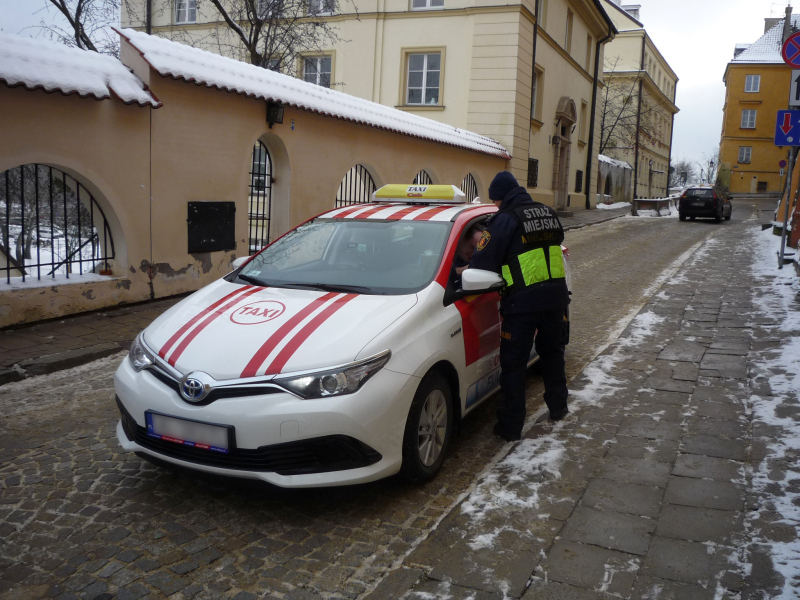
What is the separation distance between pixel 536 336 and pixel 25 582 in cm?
334

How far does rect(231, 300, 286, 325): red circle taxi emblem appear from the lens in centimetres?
387

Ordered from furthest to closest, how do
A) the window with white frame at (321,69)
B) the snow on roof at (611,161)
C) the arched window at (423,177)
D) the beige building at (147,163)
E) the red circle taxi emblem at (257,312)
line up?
the snow on roof at (611,161), the window with white frame at (321,69), the arched window at (423,177), the beige building at (147,163), the red circle taxi emblem at (257,312)

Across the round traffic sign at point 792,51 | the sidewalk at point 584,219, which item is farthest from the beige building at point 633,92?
the round traffic sign at point 792,51

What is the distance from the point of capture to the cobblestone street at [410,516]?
10.1 feet

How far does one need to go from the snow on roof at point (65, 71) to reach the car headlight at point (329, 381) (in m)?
5.59

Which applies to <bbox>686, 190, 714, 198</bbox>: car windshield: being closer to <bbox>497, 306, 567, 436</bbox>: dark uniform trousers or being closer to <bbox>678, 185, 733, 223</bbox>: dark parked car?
<bbox>678, 185, 733, 223</bbox>: dark parked car

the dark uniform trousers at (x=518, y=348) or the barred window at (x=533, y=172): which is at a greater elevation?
the barred window at (x=533, y=172)

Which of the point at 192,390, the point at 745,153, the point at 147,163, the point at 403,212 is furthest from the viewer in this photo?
the point at 745,153

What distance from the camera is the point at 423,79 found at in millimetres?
23469

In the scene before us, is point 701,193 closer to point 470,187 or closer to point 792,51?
point 470,187

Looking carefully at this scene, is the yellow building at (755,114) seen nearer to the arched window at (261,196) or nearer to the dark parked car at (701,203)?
the dark parked car at (701,203)

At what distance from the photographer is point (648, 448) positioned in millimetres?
4578

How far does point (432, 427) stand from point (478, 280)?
944 millimetres

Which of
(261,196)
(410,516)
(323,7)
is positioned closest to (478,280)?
(410,516)
